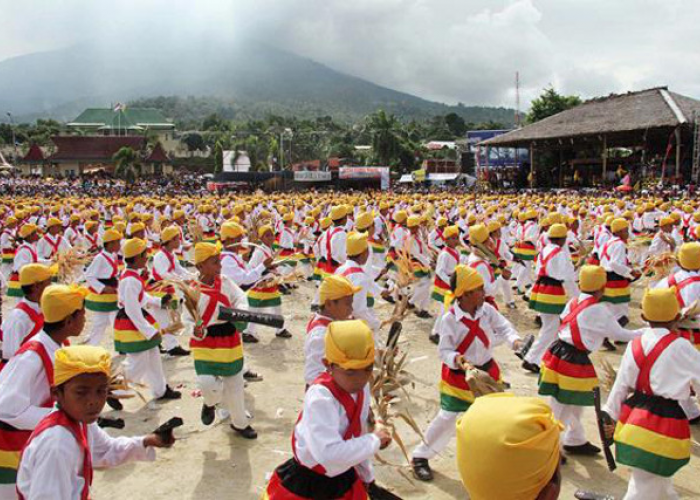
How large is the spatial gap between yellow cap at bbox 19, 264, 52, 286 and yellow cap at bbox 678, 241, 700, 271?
6.49 metres

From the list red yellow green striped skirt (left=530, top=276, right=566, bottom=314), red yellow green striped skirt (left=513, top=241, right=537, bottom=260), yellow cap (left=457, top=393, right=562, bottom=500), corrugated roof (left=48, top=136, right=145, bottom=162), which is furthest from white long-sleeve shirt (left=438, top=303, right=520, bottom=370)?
corrugated roof (left=48, top=136, right=145, bottom=162)

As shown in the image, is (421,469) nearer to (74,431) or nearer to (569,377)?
(569,377)

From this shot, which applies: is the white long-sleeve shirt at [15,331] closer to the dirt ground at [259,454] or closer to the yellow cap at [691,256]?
the dirt ground at [259,454]

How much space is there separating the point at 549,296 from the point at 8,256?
11857 millimetres

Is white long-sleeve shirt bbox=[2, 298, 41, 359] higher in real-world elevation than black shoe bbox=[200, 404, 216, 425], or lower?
higher

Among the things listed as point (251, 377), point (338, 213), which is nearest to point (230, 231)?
point (251, 377)

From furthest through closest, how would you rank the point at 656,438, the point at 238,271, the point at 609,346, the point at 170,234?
the point at 609,346 < the point at 170,234 < the point at 238,271 < the point at 656,438

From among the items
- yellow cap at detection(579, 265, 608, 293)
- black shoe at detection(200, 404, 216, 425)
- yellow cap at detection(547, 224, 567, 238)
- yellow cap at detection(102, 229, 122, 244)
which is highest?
yellow cap at detection(102, 229, 122, 244)

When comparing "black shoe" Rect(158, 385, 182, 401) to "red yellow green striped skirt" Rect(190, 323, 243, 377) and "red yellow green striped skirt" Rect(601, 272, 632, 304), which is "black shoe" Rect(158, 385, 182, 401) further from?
"red yellow green striped skirt" Rect(601, 272, 632, 304)

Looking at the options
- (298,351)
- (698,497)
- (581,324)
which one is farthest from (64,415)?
(298,351)

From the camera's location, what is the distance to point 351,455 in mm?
2809

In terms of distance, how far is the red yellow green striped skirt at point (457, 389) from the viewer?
469 centimetres

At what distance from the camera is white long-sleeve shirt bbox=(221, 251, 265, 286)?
260 inches

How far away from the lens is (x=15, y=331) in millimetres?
4582
